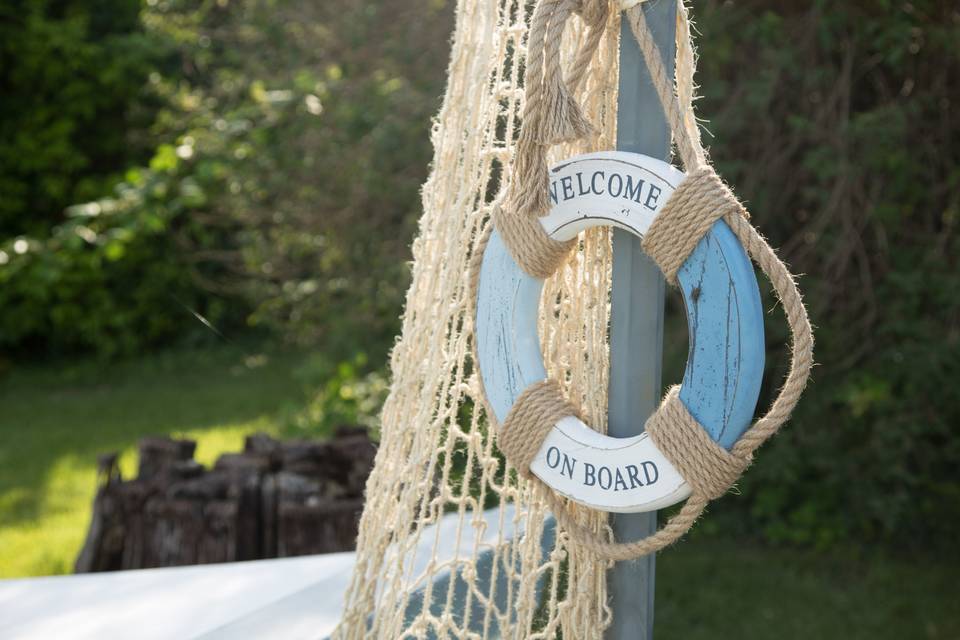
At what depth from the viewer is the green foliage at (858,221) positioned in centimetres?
314

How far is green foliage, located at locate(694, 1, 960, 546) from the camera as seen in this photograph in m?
3.14

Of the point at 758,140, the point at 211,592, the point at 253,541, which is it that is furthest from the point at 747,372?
the point at 758,140

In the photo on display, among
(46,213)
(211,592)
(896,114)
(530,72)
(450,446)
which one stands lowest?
(211,592)

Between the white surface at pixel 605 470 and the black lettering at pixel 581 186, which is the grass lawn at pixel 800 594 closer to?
the white surface at pixel 605 470

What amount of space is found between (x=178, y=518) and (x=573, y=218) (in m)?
1.87

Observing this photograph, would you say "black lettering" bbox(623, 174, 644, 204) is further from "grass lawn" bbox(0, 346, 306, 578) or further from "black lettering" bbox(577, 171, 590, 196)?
"grass lawn" bbox(0, 346, 306, 578)

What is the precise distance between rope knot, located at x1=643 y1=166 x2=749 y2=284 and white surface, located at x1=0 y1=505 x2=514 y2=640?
78cm

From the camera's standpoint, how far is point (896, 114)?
10.1 feet

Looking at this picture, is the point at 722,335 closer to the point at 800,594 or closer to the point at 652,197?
the point at 652,197

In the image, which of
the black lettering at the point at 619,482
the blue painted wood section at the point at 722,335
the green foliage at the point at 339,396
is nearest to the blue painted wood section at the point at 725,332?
the blue painted wood section at the point at 722,335

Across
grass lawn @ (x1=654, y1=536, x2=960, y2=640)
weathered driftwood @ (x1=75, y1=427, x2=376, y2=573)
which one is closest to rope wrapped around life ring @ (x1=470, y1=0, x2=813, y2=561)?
weathered driftwood @ (x1=75, y1=427, x2=376, y2=573)

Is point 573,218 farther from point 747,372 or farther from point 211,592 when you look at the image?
point 211,592

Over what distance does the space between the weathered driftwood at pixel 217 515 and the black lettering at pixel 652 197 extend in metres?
1.69

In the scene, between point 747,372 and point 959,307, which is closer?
point 747,372
